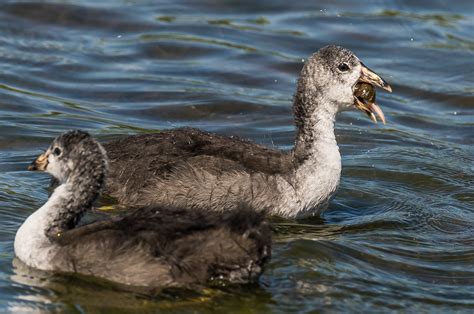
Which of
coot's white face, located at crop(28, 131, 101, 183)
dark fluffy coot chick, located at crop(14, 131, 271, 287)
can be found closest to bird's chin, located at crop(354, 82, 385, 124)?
dark fluffy coot chick, located at crop(14, 131, 271, 287)

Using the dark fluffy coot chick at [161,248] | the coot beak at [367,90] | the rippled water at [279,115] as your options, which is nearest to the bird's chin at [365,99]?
the coot beak at [367,90]

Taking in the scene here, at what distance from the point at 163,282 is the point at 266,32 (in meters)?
10.6

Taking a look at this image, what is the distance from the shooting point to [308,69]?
40.3ft

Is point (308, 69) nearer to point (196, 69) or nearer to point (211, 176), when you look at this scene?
point (211, 176)

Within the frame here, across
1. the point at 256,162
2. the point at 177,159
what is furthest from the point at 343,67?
the point at 177,159

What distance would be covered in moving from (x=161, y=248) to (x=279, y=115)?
267 inches

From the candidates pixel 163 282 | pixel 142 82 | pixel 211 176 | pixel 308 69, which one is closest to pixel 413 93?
pixel 142 82

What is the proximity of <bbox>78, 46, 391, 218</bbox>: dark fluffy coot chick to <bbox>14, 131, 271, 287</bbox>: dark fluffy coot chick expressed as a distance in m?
1.62

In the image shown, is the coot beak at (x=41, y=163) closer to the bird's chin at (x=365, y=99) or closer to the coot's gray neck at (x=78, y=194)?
the coot's gray neck at (x=78, y=194)

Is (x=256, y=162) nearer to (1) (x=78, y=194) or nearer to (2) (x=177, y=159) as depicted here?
(2) (x=177, y=159)

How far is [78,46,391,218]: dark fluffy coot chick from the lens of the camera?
38.0ft

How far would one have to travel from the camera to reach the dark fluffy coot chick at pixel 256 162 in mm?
11594

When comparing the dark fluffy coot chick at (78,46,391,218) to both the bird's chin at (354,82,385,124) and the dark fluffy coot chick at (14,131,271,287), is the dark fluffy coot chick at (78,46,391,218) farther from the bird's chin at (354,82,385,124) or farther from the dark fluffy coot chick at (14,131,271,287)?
the dark fluffy coot chick at (14,131,271,287)

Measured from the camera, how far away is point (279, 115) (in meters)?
16.1
